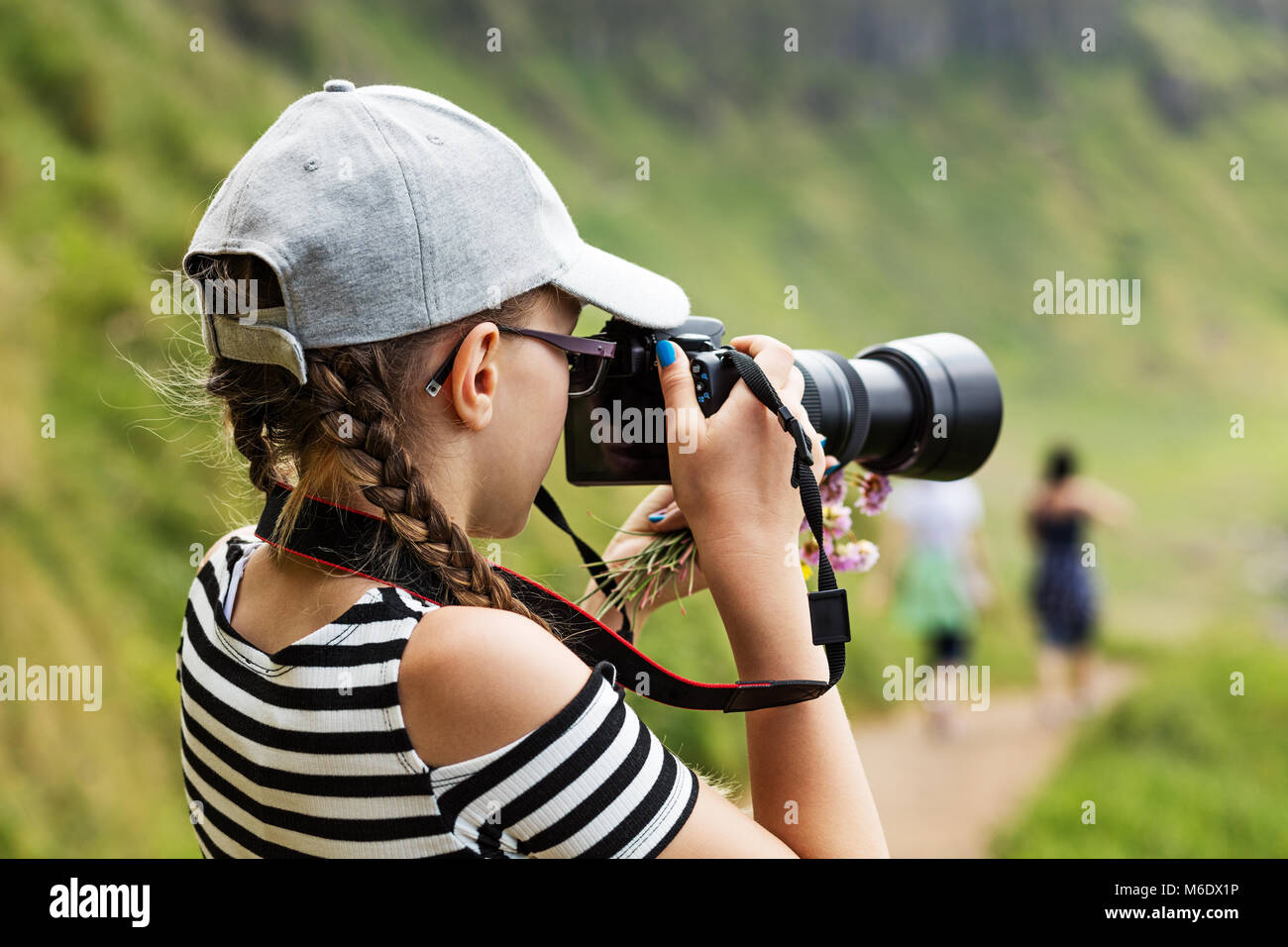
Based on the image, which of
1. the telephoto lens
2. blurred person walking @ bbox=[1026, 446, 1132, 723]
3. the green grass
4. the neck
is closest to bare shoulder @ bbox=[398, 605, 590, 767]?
the neck

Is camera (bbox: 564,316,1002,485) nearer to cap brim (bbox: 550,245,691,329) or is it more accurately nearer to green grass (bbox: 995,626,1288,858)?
cap brim (bbox: 550,245,691,329)

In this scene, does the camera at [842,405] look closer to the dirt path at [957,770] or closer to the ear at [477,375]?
the ear at [477,375]

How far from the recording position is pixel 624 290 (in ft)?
4.29

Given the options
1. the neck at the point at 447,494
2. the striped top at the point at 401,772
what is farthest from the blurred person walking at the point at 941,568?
the striped top at the point at 401,772

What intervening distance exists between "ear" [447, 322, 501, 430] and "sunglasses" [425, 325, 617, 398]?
13mm

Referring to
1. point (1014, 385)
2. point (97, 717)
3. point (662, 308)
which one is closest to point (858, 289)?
point (1014, 385)

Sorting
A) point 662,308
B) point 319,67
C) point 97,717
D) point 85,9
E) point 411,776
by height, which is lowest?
point 97,717

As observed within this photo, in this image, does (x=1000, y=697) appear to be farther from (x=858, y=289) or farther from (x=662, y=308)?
(x=858, y=289)

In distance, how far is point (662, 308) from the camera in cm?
138

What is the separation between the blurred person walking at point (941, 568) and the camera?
5.86 meters

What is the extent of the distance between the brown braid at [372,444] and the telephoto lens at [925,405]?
0.64 metres

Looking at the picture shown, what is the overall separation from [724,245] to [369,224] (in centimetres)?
1287

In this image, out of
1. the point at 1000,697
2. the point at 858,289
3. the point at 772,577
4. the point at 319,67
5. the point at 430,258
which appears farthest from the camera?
the point at 858,289
